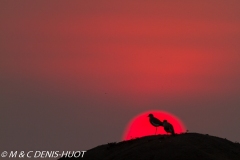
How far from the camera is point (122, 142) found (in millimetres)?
60594

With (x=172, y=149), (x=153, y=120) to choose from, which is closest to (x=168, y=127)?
(x=153, y=120)

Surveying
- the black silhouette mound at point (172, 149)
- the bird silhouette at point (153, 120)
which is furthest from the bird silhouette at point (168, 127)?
the bird silhouette at point (153, 120)

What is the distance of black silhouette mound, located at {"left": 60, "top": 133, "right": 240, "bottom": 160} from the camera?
50.2 m

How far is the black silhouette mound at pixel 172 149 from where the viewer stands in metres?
50.2

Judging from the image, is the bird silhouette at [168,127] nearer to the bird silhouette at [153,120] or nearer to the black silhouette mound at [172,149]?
the black silhouette mound at [172,149]

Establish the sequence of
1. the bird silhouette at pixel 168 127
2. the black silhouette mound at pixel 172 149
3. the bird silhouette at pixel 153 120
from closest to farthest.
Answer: the black silhouette mound at pixel 172 149 < the bird silhouette at pixel 168 127 < the bird silhouette at pixel 153 120

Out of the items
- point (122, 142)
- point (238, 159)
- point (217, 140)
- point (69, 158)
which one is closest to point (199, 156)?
point (238, 159)

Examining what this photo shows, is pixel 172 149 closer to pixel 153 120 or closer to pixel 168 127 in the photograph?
pixel 168 127

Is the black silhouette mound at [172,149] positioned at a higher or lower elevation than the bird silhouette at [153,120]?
lower

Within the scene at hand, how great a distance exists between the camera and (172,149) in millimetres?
51062

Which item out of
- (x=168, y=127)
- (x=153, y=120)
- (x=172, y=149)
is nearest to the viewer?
(x=172, y=149)

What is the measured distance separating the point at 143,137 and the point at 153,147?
286 inches

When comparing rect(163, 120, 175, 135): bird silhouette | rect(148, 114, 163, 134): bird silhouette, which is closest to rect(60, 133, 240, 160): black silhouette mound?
rect(163, 120, 175, 135): bird silhouette

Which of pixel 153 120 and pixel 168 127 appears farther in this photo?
pixel 153 120
